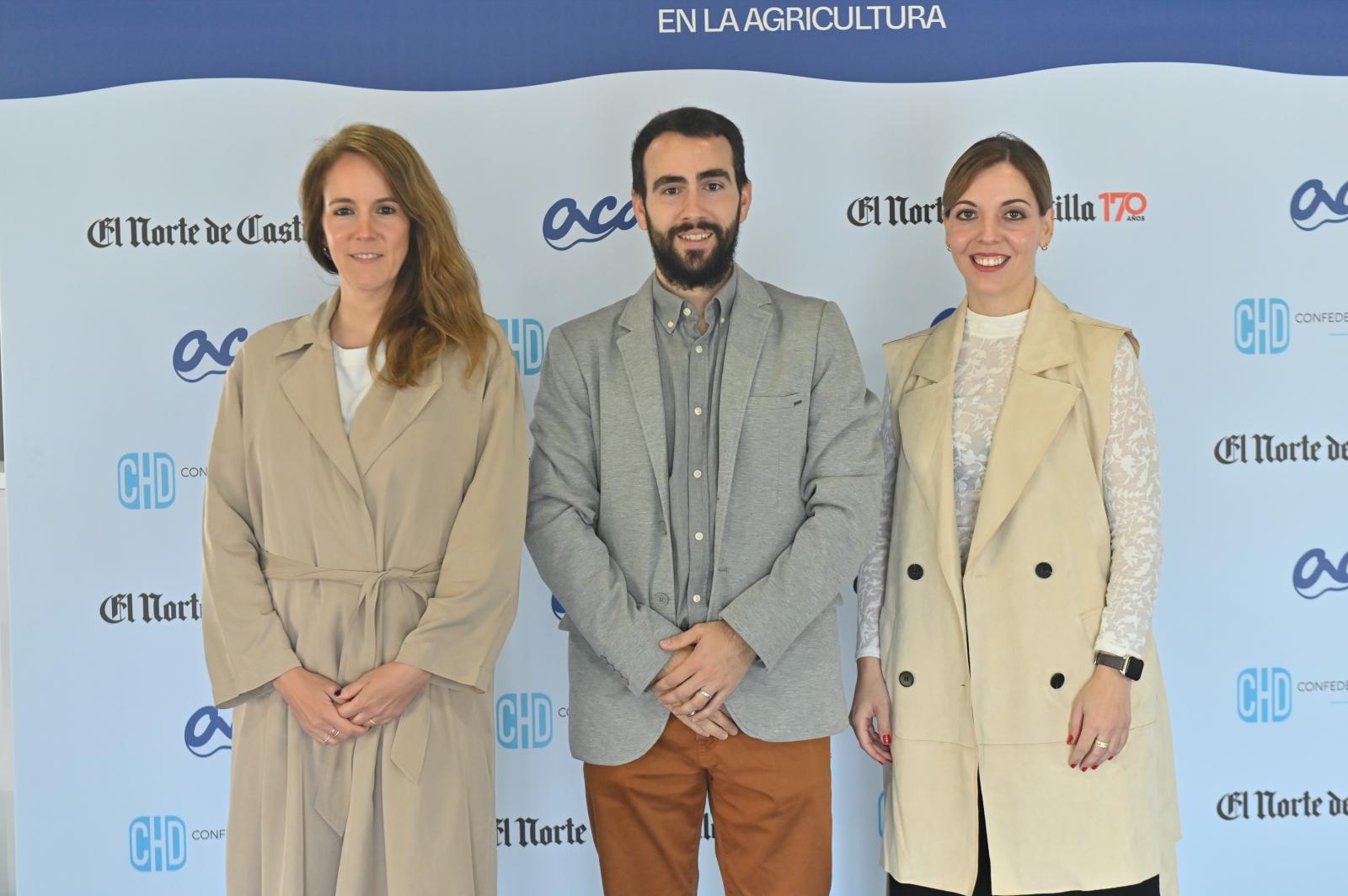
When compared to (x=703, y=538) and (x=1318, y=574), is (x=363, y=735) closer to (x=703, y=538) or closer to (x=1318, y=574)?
(x=703, y=538)

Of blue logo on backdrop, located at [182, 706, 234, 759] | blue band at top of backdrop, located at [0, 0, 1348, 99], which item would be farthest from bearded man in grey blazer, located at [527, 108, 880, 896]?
blue logo on backdrop, located at [182, 706, 234, 759]

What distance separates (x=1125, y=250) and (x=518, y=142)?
1.71 m

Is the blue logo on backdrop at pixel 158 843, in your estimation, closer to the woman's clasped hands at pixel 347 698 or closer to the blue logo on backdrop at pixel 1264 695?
the woman's clasped hands at pixel 347 698

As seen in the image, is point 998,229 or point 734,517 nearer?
point 734,517

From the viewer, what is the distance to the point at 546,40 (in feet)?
10.2

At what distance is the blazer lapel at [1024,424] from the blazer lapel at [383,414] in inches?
44.6

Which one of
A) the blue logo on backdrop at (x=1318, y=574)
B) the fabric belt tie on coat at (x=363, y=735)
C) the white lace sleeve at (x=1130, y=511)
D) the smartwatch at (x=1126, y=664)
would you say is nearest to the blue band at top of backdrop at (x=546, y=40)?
the white lace sleeve at (x=1130, y=511)

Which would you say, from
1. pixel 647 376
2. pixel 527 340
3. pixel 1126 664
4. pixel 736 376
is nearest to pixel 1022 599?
pixel 1126 664

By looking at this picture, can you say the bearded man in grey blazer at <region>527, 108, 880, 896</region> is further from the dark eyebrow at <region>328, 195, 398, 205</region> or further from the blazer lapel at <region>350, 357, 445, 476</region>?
the dark eyebrow at <region>328, 195, 398, 205</region>

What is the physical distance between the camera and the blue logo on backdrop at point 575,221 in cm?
312

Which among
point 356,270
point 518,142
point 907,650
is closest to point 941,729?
point 907,650

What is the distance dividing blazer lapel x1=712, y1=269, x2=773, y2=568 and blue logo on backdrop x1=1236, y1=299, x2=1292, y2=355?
1.57 m

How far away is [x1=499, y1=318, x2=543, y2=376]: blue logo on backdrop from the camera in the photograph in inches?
124

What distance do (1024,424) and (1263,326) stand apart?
4.24 feet
